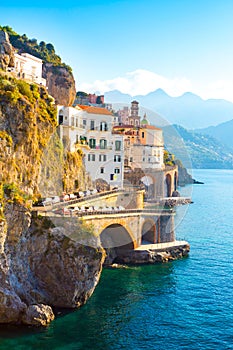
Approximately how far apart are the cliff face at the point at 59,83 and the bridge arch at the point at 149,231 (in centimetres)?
3023

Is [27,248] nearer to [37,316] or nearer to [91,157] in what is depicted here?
[37,316]

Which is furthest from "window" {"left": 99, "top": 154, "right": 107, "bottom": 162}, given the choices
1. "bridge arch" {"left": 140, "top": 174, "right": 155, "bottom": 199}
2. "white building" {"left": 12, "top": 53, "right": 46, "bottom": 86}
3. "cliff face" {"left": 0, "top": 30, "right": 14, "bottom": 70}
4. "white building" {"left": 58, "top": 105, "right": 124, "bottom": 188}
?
"cliff face" {"left": 0, "top": 30, "right": 14, "bottom": 70}

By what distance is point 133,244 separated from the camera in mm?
52719

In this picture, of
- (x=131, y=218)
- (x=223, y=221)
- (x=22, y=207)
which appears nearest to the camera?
(x=22, y=207)

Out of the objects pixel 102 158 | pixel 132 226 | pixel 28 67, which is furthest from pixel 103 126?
pixel 132 226

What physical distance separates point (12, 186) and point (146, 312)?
1612 cm

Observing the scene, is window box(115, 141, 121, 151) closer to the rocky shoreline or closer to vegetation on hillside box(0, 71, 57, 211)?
the rocky shoreline

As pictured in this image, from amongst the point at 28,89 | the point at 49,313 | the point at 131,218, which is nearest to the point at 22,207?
the point at 49,313

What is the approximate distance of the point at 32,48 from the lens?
283 ft

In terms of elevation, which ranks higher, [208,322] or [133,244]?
[133,244]

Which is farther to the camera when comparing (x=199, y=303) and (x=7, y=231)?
(x=199, y=303)

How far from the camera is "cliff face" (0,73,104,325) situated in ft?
111

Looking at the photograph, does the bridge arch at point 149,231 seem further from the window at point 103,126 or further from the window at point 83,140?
the window at point 103,126

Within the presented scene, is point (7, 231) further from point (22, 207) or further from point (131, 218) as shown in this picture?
point (131, 218)
